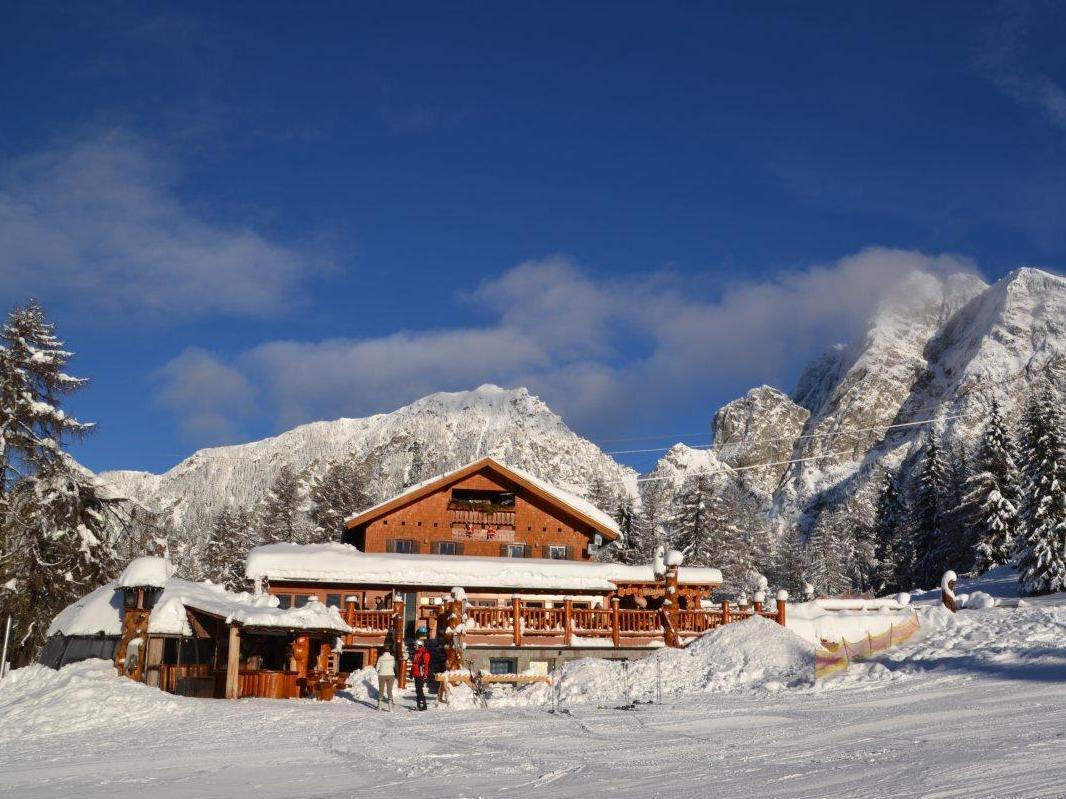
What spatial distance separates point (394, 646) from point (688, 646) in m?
7.92

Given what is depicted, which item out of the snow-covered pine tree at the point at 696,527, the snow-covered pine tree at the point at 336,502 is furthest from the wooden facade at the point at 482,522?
the snow-covered pine tree at the point at 336,502

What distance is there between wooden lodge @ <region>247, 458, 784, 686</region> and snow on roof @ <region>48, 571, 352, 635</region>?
111 inches

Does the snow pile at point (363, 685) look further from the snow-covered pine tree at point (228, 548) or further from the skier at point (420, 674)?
the snow-covered pine tree at point (228, 548)

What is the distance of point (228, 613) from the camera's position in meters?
21.9

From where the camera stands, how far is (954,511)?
5897 centimetres

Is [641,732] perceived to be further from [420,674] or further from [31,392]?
[31,392]

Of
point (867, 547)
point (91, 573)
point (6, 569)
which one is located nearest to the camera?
point (6, 569)

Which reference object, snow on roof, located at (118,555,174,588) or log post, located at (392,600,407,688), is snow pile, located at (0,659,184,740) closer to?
snow on roof, located at (118,555,174,588)

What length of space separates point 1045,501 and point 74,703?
128 ft

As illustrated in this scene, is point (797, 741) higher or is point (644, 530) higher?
point (644, 530)

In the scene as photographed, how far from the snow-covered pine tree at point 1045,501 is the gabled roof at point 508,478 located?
57.9 ft

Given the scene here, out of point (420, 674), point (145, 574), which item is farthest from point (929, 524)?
point (145, 574)

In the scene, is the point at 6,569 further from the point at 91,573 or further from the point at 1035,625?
the point at 1035,625

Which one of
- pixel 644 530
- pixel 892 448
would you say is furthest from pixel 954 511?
pixel 892 448
